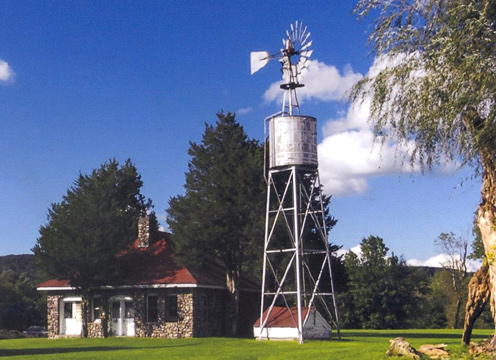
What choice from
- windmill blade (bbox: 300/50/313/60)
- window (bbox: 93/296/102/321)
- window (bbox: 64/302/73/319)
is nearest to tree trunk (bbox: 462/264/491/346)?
windmill blade (bbox: 300/50/313/60)

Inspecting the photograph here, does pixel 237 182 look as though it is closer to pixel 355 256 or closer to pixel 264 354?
pixel 264 354

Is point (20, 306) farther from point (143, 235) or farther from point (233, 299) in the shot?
point (233, 299)

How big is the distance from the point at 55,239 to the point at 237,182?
10498mm

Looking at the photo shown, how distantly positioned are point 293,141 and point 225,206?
7832mm

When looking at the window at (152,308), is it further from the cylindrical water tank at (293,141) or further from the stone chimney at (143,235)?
the cylindrical water tank at (293,141)

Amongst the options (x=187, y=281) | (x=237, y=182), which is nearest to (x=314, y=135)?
(x=237, y=182)

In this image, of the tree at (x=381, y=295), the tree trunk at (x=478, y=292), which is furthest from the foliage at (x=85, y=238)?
the tree at (x=381, y=295)

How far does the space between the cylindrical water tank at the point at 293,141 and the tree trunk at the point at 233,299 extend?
9854 millimetres

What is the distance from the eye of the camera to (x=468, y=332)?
21.8 meters

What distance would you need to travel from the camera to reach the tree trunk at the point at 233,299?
1574 inches

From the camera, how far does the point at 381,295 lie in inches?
2470

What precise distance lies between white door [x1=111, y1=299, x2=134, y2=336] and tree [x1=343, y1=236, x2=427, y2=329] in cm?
2565

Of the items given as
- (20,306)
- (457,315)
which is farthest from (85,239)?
(457,315)

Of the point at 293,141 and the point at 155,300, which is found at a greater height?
the point at 293,141
